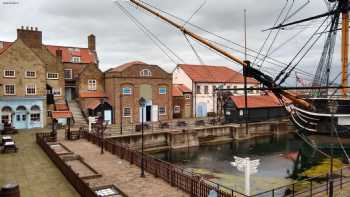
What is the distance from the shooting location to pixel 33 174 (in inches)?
699

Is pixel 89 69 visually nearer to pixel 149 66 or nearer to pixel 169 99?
pixel 149 66

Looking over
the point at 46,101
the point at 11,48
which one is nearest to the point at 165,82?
the point at 46,101

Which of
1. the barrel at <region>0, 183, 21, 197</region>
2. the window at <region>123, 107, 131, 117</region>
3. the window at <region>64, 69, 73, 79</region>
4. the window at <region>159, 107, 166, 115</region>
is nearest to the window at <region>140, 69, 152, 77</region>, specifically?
the window at <region>123, 107, 131, 117</region>

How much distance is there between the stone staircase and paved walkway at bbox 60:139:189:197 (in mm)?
16200

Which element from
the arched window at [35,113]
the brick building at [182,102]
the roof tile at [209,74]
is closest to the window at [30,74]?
the arched window at [35,113]

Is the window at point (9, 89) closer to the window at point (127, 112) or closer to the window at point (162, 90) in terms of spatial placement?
the window at point (127, 112)

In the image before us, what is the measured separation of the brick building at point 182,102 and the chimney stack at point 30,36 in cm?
2134

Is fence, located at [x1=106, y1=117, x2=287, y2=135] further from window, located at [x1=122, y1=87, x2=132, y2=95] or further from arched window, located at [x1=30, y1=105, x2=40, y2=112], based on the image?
arched window, located at [x1=30, y1=105, x2=40, y2=112]

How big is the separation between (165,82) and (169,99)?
8.95 ft

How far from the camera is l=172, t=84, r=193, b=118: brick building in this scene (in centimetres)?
4956

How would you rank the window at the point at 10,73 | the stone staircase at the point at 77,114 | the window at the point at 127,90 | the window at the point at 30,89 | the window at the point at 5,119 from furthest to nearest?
1. the window at the point at 127,90
2. the stone staircase at the point at 77,114
3. the window at the point at 30,89
4. the window at the point at 10,73
5. the window at the point at 5,119

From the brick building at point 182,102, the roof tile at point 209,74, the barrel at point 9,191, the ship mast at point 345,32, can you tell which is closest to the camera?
the barrel at point 9,191

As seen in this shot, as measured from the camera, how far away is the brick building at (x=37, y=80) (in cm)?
3566

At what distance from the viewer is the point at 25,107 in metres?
36.6
